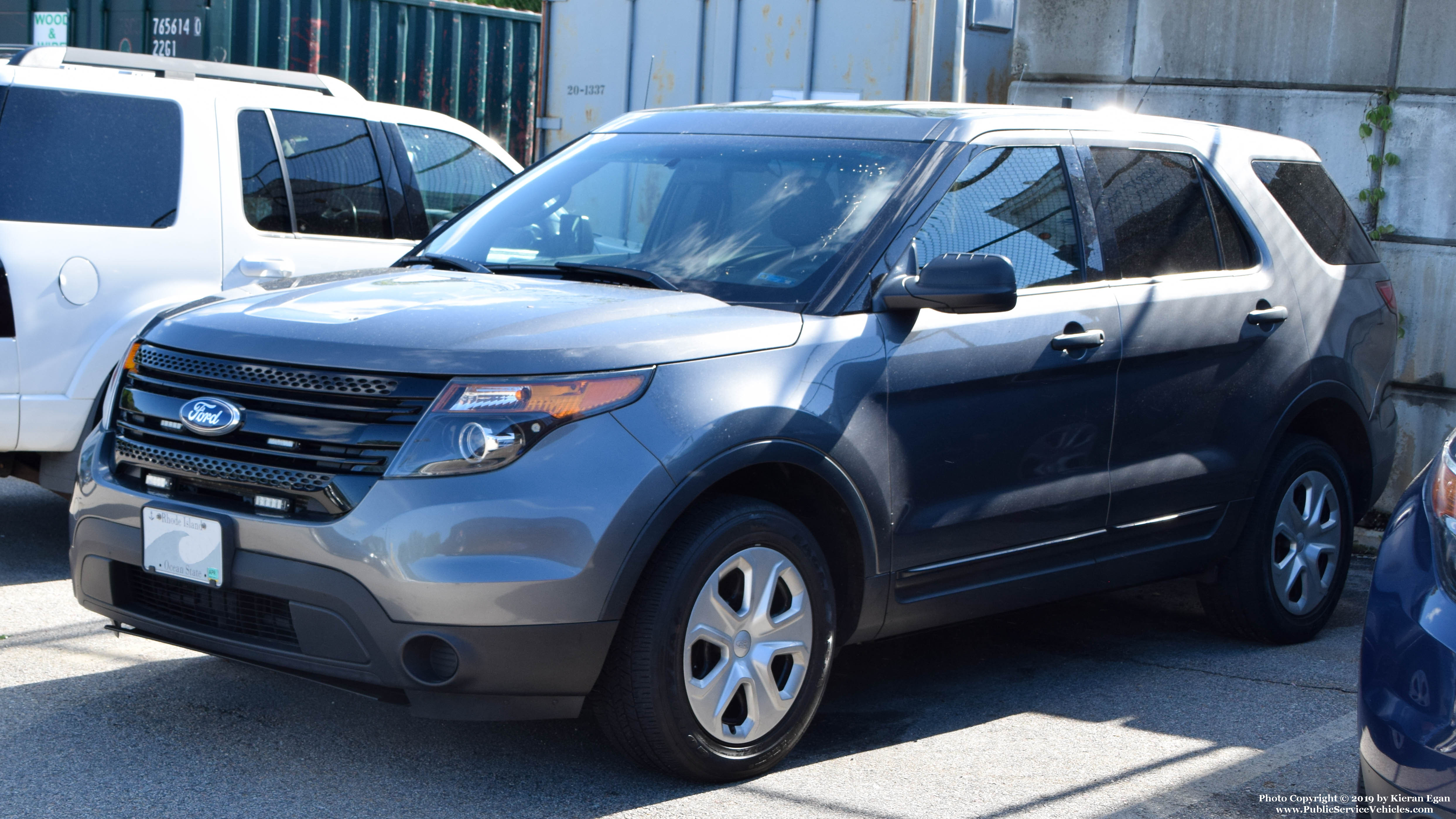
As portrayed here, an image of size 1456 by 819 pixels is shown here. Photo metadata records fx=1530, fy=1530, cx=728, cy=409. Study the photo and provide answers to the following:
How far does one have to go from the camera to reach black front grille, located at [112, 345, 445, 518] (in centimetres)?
355

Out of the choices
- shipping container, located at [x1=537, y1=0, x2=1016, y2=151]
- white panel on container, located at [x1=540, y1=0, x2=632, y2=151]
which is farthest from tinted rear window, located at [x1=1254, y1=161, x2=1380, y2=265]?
white panel on container, located at [x1=540, y1=0, x2=632, y2=151]

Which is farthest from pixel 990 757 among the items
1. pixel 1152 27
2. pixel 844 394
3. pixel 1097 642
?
pixel 1152 27

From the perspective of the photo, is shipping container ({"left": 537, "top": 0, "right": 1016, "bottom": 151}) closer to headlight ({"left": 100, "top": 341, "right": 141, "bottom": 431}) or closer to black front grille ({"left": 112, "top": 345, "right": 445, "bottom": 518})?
headlight ({"left": 100, "top": 341, "right": 141, "bottom": 431})

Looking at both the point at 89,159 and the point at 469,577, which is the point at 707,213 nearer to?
the point at 469,577

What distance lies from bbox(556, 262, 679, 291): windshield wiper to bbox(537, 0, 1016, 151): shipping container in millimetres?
3723

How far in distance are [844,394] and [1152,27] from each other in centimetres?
579

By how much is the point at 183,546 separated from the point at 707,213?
1.75 metres

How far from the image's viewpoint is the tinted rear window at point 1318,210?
5.68m

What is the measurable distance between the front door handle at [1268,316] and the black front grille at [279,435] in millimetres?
3025

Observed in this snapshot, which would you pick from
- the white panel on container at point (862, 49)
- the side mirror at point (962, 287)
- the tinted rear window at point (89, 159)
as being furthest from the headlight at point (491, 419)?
the white panel on container at point (862, 49)

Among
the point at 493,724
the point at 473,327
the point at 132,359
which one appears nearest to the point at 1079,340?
the point at 473,327

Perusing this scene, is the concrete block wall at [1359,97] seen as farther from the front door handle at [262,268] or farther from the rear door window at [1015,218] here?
the front door handle at [262,268]

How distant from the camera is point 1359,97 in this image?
8094 millimetres

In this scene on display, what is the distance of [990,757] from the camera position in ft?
14.0
